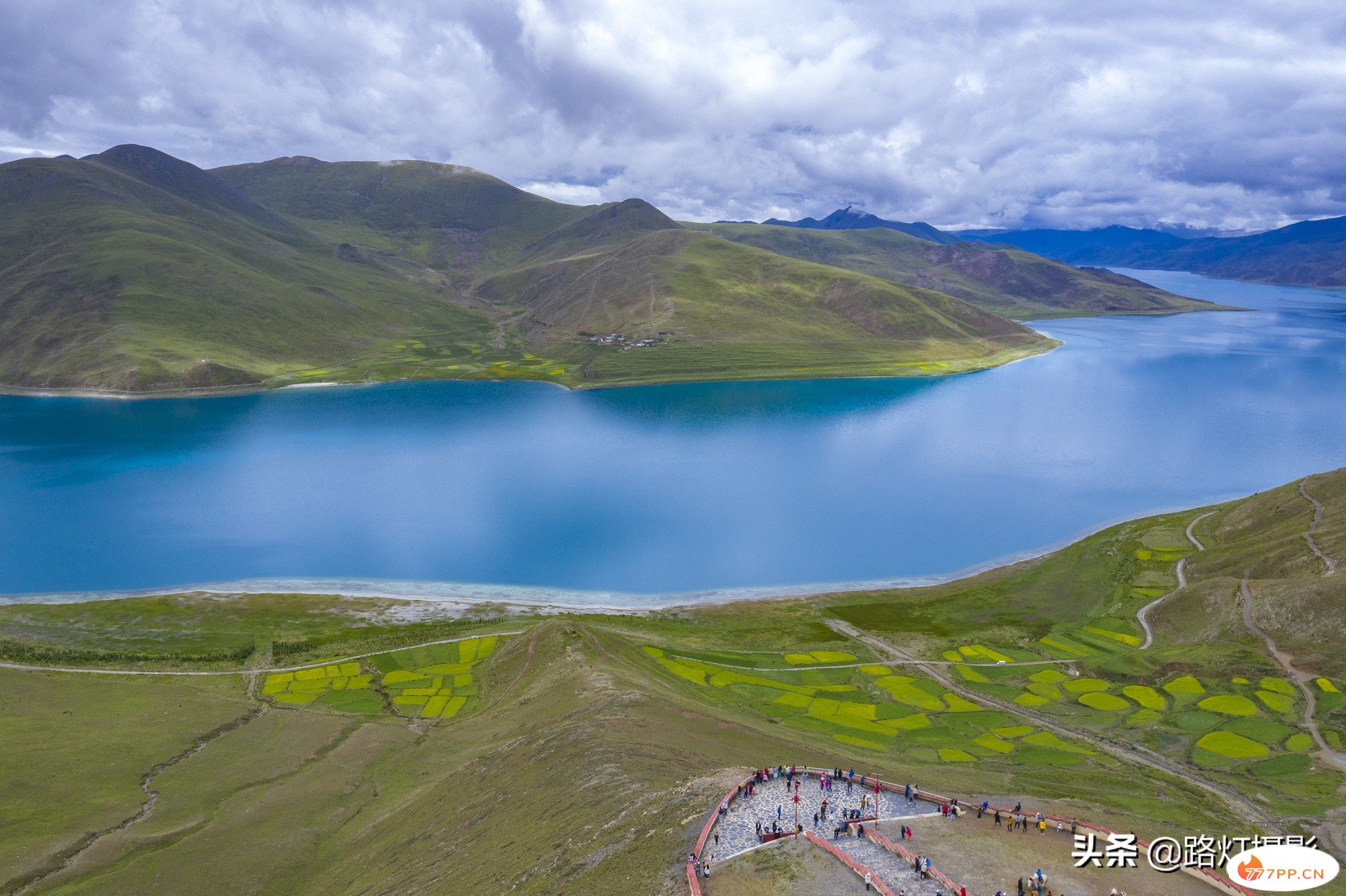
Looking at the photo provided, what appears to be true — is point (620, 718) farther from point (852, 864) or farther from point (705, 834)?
point (852, 864)

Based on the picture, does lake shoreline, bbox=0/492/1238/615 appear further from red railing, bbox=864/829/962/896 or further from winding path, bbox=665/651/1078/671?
red railing, bbox=864/829/962/896

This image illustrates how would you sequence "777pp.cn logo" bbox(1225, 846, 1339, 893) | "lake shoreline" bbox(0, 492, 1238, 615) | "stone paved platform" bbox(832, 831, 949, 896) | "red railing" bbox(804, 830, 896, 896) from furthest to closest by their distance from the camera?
"lake shoreline" bbox(0, 492, 1238, 615) → "777pp.cn logo" bbox(1225, 846, 1339, 893) → "stone paved platform" bbox(832, 831, 949, 896) → "red railing" bbox(804, 830, 896, 896)

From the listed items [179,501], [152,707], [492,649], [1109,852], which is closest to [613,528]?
[492,649]

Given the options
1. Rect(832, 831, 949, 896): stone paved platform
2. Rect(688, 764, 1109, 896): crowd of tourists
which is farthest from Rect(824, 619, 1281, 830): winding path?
Rect(832, 831, 949, 896): stone paved platform

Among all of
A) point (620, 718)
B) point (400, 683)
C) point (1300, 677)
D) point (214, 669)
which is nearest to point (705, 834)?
point (620, 718)

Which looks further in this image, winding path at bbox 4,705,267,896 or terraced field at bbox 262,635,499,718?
terraced field at bbox 262,635,499,718

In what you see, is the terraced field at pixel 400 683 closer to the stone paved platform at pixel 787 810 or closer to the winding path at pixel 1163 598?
the stone paved platform at pixel 787 810
